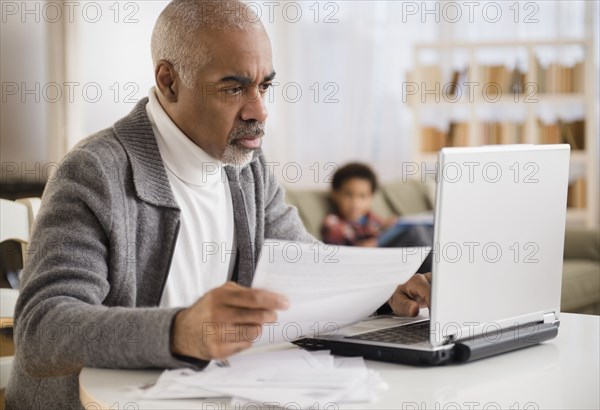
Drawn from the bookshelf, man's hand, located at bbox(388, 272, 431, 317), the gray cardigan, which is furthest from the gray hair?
the bookshelf

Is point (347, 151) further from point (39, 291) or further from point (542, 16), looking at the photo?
point (39, 291)

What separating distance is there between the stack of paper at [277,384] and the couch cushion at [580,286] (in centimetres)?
294

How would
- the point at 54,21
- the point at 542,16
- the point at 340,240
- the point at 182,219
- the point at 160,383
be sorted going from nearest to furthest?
the point at 160,383 < the point at 182,219 < the point at 340,240 < the point at 54,21 < the point at 542,16

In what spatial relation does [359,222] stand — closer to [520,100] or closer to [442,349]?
[520,100]

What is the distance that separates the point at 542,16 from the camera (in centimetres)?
556

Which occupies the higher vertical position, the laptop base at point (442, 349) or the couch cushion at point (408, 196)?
the laptop base at point (442, 349)

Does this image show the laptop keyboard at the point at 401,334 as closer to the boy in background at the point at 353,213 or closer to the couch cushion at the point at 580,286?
the couch cushion at the point at 580,286

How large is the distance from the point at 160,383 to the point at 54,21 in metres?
3.92

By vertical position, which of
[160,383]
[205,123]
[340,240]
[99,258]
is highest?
[205,123]

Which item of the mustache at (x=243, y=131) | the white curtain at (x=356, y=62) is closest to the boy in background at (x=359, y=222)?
the white curtain at (x=356, y=62)

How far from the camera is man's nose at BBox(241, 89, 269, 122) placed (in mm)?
1614

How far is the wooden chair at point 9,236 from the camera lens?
1.69m

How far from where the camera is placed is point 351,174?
445cm

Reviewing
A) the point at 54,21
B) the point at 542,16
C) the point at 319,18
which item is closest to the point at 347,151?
the point at 319,18
